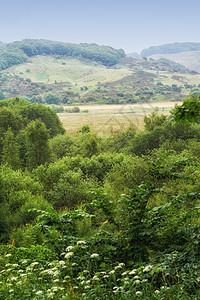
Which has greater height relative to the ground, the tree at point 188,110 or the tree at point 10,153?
the tree at point 188,110

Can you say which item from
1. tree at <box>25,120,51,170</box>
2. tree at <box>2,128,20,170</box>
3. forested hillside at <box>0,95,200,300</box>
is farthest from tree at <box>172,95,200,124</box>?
tree at <box>2,128,20,170</box>

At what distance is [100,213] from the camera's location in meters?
26.8

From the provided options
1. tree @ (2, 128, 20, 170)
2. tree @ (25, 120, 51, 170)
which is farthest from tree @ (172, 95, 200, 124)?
tree @ (2, 128, 20, 170)

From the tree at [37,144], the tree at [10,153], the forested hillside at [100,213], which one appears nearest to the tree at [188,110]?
the forested hillside at [100,213]

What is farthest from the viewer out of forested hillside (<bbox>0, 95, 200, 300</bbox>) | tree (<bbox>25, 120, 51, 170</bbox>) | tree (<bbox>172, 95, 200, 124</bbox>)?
tree (<bbox>25, 120, 51, 170</bbox>)

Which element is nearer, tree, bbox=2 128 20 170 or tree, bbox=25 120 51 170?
tree, bbox=25 120 51 170

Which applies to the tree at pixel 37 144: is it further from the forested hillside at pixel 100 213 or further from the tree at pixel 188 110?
the tree at pixel 188 110

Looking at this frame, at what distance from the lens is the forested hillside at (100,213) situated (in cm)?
584

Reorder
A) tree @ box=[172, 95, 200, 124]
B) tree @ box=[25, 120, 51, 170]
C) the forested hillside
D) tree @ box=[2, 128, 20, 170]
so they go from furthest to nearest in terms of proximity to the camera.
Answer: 1. tree @ box=[2, 128, 20, 170]
2. tree @ box=[25, 120, 51, 170]
3. tree @ box=[172, 95, 200, 124]
4. the forested hillside

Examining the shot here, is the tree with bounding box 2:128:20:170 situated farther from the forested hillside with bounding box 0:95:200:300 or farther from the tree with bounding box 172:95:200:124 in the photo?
the tree with bounding box 172:95:200:124

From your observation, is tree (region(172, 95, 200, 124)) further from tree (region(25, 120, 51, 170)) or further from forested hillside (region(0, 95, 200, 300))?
tree (region(25, 120, 51, 170))

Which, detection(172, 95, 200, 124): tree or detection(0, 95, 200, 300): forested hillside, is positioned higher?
→ detection(172, 95, 200, 124): tree

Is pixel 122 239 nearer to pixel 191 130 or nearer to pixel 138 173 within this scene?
pixel 138 173

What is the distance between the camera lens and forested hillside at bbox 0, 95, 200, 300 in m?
5.84
